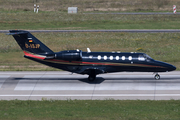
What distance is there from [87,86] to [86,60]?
2.90 meters

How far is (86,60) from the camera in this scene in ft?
98.7

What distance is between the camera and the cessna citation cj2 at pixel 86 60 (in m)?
30.1

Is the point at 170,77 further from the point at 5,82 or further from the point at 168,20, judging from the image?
the point at 168,20

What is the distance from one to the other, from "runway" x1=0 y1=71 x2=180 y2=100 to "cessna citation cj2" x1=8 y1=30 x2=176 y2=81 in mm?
1523

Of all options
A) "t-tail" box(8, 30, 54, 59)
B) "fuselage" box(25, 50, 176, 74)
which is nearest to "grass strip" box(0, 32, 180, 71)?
"t-tail" box(8, 30, 54, 59)

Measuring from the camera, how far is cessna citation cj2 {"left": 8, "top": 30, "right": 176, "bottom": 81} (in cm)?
3006

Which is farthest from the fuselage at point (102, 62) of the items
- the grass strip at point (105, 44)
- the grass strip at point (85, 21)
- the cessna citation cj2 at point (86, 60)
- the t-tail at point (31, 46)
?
the grass strip at point (85, 21)

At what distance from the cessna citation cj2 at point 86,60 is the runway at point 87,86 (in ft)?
5.00

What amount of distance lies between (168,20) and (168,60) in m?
38.9

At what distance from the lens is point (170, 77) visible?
107ft

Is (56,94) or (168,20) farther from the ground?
(168,20)

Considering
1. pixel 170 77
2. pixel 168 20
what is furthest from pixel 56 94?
pixel 168 20
